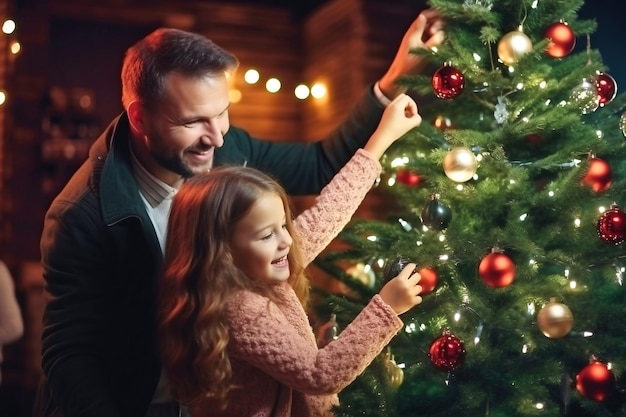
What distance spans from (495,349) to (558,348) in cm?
16

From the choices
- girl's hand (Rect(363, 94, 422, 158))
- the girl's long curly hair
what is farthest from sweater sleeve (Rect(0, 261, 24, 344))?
girl's hand (Rect(363, 94, 422, 158))

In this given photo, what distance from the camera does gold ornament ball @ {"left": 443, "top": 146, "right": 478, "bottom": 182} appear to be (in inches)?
85.8

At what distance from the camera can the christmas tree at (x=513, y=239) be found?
7.23 ft

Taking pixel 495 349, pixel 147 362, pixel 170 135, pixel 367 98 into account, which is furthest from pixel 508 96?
pixel 147 362

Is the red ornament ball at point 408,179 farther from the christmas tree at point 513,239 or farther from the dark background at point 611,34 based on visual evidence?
the dark background at point 611,34

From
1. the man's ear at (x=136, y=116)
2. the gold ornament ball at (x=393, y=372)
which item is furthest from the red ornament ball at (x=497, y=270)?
the man's ear at (x=136, y=116)

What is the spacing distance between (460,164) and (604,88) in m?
0.49

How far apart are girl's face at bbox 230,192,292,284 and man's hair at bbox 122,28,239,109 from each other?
38cm

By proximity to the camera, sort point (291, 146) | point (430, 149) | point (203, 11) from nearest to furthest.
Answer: point (430, 149) → point (291, 146) → point (203, 11)

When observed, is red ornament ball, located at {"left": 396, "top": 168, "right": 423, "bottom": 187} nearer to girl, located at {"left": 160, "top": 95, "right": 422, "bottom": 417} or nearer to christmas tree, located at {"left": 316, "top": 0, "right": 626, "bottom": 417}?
christmas tree, located at {"left": 316, "top": 0, "right": 626, "bottom": 417}

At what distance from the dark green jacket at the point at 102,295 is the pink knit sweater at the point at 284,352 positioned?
0.25 meters

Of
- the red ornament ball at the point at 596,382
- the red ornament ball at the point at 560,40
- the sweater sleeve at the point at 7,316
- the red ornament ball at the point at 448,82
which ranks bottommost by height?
the sweater sleeve at the point at 7,316

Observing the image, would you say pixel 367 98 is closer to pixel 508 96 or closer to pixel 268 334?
pixel 508 96

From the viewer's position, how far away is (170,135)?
88.8 inches
